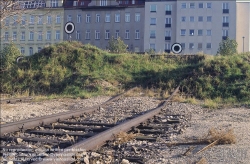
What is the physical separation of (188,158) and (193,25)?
56895 mm

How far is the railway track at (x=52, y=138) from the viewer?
4219 mm

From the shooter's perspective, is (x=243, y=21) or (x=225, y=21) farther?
(x=243, y=21)

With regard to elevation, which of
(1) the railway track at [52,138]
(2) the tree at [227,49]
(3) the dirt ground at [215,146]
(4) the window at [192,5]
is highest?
(4) the window at [192,5]

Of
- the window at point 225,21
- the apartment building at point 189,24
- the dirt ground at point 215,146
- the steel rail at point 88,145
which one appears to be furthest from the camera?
the apartment building at point 189,24

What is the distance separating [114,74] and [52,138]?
14296 mm

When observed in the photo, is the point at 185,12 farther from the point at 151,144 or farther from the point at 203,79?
the point at 151,144

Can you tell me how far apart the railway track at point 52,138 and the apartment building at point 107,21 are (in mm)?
53786

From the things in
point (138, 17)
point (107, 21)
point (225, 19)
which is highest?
point (138, 17)

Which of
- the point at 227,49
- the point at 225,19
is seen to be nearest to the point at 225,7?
the point at 225,19

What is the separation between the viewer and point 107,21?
61.7 meters

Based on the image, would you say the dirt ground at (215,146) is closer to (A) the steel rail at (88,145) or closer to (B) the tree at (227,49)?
(A) the steel rail at (88,145)

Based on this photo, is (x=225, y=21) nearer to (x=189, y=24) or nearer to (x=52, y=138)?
(x=189, y=24)

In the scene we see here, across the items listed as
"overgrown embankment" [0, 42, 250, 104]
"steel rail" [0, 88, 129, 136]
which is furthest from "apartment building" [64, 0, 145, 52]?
"steel rail" [0, 88, 129, 136]

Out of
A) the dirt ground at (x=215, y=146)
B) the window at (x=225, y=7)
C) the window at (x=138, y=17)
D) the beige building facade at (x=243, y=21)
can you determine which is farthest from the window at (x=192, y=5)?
the dirt ground at (x=215, y=146)
